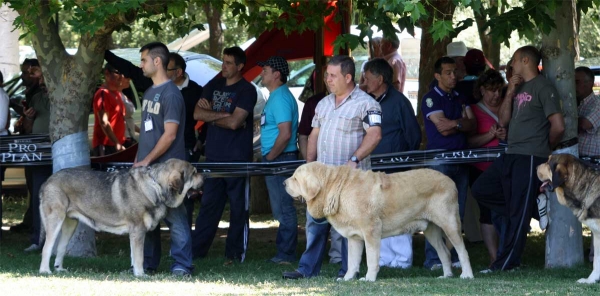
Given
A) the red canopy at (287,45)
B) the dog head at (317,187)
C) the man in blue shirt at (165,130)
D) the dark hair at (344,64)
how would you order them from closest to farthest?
1. the dog head at (317,187)
2. the dark hair at (344,64)
3. the man in blue shirt at (165,130)
4. the red canopy at (287,45)

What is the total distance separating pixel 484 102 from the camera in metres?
10.8

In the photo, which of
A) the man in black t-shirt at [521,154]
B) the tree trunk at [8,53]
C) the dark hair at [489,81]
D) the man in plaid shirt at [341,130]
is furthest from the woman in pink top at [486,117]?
the tree trunk at [8,53]

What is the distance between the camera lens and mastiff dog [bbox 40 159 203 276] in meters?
9.05

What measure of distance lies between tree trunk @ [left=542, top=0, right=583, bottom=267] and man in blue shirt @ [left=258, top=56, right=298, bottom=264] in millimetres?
2732

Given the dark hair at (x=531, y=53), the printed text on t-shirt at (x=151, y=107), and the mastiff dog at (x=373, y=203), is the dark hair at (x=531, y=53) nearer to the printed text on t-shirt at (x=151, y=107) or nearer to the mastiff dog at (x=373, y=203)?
the mastiff dog at (x=373, y=203)

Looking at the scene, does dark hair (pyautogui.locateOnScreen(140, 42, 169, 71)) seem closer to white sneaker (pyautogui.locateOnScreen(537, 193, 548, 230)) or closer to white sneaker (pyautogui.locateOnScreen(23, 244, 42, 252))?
white sneaker (pyautogui.locateOnScreen(23, 244, 42, 252))

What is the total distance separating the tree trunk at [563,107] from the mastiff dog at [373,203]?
1.49 m

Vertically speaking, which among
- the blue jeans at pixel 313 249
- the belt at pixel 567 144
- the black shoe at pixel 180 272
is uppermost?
the belt at pixel 567 144

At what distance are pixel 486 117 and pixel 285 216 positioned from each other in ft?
7.96

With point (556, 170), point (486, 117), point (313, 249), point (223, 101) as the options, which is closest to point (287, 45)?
point (223, 101)

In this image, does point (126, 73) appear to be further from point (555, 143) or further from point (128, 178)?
point (555, 143)

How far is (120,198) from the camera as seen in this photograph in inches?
362

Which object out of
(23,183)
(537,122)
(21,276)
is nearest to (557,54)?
(537,122)

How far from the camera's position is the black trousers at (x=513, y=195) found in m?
9.55
